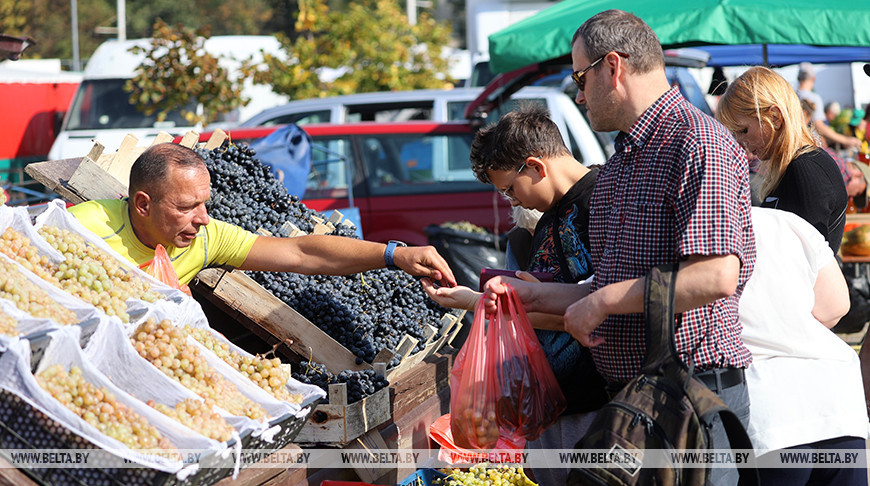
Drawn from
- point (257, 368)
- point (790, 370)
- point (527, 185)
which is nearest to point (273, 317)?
point (257, 368)

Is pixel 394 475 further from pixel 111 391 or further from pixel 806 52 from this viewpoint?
pixel 806 52

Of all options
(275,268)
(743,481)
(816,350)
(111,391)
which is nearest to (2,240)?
(111,391)

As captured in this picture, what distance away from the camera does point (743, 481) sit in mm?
2289

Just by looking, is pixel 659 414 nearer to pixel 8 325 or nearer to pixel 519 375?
pixel 519 375

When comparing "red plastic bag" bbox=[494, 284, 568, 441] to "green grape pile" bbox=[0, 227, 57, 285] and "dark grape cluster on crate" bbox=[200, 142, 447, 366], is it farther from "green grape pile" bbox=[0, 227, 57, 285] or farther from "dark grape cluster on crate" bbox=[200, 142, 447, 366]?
"green grape pile" bbox=[0, 227, 57, 285]

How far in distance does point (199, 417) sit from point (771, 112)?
2328 mm

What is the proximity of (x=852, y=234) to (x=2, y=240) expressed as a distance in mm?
6225

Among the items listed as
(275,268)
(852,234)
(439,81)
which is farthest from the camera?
(439,81)

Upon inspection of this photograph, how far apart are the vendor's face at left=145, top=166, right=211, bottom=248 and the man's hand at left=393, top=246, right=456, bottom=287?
777mm

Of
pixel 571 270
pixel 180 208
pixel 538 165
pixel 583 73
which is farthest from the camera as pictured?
pixel 180 208

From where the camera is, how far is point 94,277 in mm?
2498

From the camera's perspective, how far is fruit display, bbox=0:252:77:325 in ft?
7.13

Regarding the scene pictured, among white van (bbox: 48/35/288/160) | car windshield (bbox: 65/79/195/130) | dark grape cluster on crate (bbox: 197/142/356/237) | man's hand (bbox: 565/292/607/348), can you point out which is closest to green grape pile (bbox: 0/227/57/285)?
dark grape cluster on crate (bbox: 197/142/356/237)

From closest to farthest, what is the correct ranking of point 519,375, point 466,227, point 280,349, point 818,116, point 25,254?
point 25,254
point 519,375
point 280,349
point 466,227
point 818,116
